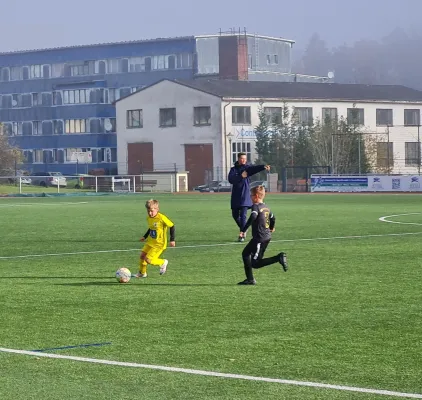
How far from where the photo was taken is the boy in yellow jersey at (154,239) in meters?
17.7

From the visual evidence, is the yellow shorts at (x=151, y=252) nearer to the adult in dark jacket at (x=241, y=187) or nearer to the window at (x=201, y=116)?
the adult in dark jacket at (x=241, y=187)

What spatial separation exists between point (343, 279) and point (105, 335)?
600 centimetres

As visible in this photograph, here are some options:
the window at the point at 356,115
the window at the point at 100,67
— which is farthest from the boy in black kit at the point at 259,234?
the window at the point at 100,67

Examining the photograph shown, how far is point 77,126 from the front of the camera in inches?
5369

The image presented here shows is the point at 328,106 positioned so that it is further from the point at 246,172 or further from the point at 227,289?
the point at 227,289

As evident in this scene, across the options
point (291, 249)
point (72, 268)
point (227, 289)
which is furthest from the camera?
point (291, 249)

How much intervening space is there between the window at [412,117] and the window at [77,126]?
1772 inches

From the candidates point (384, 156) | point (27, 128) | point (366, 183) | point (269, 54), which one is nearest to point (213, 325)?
point (366, 183)

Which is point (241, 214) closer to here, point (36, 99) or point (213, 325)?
point (213, 325)

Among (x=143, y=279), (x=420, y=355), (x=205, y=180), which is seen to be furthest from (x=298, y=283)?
(x=205, y=180)

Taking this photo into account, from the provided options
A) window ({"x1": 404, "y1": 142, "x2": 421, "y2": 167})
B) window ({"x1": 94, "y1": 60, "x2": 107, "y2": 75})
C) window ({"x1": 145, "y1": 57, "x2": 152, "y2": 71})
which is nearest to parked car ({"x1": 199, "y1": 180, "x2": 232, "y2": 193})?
window ({"x1": 404, "y1": 142, "x2": 421, "y2": 167})

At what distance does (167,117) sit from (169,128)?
110 centimetres

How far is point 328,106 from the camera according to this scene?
327ft

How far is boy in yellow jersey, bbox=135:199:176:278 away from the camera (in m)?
17.7
